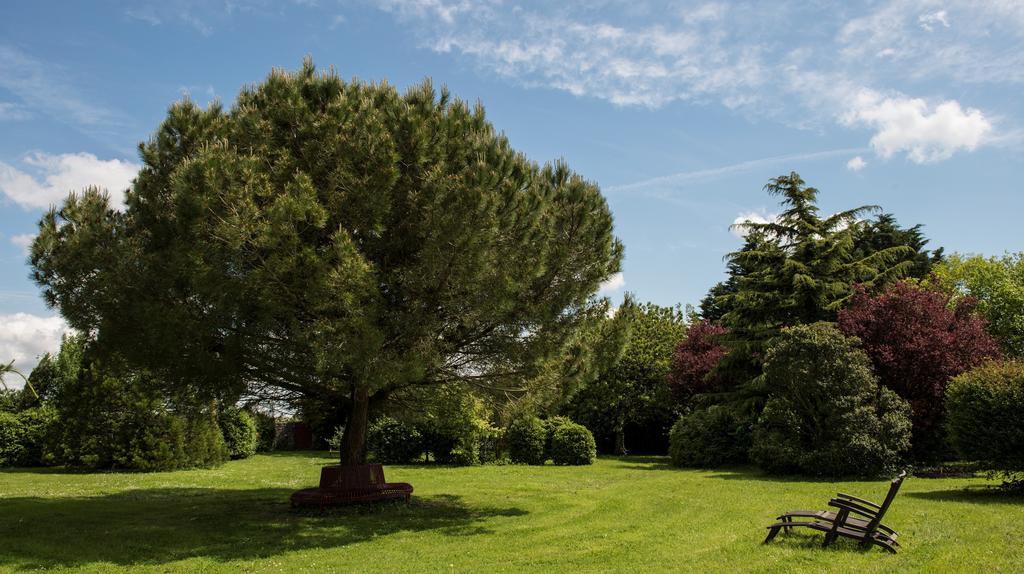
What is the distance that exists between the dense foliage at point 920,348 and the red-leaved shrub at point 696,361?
793 cm

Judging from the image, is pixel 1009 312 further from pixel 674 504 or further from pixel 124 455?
pixel 124 455

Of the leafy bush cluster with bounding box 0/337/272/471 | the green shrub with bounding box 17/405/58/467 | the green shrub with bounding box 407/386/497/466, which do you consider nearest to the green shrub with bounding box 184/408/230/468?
the leafy bush cluster with bounding box 0/337/272/471

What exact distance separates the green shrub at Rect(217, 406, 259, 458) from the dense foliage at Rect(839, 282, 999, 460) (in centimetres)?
2218

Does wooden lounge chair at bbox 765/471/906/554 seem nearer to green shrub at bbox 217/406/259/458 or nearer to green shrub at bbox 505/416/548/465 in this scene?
green shrub at bbox 505/416/548/465

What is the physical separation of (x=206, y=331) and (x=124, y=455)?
12.7 m

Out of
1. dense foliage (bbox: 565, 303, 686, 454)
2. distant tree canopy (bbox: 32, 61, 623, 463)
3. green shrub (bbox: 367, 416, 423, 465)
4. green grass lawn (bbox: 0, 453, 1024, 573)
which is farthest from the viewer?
dense foliage (bbox: 565, 303, 686, 454)

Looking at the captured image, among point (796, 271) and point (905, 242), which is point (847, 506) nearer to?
point (796, 271)

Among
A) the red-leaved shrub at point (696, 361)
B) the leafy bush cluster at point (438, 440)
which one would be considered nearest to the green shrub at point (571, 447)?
the leafy bush cluster at point (438, 440)

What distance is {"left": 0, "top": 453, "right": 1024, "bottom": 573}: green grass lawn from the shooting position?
8039mm

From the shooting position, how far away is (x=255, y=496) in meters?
15.4

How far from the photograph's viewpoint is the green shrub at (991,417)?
39.8ft

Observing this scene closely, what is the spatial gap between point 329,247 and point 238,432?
1948 centimetres

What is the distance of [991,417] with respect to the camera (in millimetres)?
12508

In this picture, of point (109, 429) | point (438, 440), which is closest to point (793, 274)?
point (438, 440)
